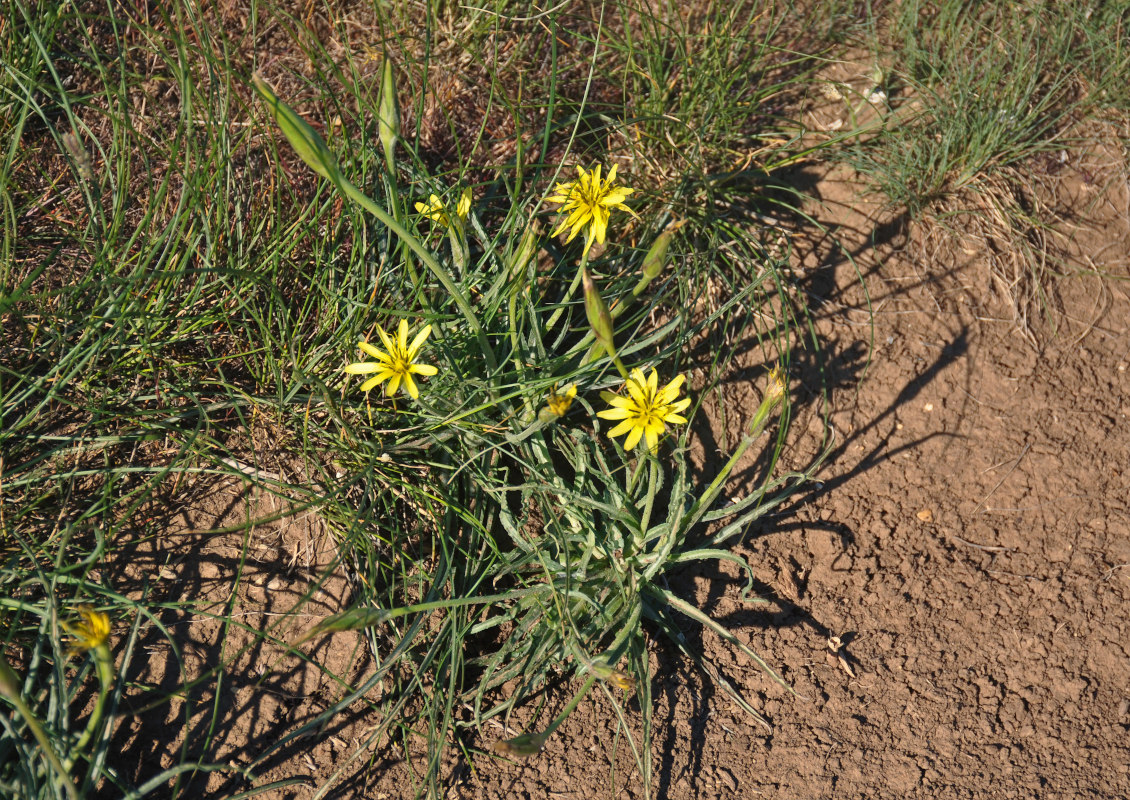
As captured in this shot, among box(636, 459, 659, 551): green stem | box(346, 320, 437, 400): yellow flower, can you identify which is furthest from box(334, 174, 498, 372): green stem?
box(636, 459, 659, 551): green stem

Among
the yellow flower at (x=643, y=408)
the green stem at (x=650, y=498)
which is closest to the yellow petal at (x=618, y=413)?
the yellow flower at (x=643, y=408)

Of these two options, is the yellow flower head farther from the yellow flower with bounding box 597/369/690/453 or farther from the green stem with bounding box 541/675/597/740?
the yellow flower with bounding box 597/369/690/453

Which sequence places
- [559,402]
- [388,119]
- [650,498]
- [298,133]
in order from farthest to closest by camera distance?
[650,498] < [559,402] < [388,119] < [298,133]

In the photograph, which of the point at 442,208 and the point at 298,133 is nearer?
the point at 298,133

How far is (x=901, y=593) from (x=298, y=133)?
1782mm

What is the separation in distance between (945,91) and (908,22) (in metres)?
0.29

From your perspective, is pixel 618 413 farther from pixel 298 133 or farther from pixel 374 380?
pixel 298 133

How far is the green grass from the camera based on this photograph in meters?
1.83

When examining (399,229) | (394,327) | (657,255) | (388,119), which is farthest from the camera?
(394,327)

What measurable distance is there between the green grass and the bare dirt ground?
7cm

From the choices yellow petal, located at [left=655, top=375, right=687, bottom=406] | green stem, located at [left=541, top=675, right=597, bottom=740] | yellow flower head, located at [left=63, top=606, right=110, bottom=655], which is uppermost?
yellow petal, located at [left=655, top=375, right=687, bottom=406]

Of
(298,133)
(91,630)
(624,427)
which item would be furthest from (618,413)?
(91,630)

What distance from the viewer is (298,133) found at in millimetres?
1250

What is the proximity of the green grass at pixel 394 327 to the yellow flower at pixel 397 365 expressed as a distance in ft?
0.26
